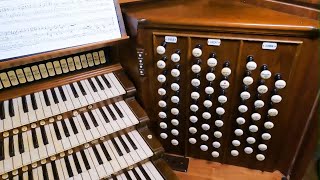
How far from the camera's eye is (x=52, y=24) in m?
1.48

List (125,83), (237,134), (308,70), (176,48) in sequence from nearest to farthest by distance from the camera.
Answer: (308,70) < (176,48) < (237,134) < (125,83)

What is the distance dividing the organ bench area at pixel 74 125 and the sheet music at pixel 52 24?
0.71ft

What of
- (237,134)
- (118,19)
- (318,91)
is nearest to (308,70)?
(318,91)

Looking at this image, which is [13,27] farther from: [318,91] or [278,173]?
[278,173]

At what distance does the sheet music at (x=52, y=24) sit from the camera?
1.40 meters

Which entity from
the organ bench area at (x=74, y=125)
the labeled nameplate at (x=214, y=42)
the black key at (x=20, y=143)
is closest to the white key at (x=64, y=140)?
the organ bench area at (x=74, y=125)

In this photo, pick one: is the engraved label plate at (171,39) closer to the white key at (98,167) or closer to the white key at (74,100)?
the white key at (74,100)

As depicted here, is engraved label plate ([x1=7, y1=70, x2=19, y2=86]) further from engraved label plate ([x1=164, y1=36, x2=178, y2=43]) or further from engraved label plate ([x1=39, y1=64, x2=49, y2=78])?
engraved label plate ([x1=164, y1=36, x2=178, y2=43])

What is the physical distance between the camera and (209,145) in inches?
72.3

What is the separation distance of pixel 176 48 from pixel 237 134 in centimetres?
66

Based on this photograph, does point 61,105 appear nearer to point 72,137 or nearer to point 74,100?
point 74,100

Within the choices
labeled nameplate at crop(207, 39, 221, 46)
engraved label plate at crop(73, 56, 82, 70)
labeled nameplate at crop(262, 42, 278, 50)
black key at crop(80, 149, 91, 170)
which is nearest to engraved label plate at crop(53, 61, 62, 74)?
engraved label plate at crop(73, 56, 82, 70)

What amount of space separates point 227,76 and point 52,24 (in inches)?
40.0

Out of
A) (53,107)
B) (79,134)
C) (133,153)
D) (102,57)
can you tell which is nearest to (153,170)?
(133,153)
